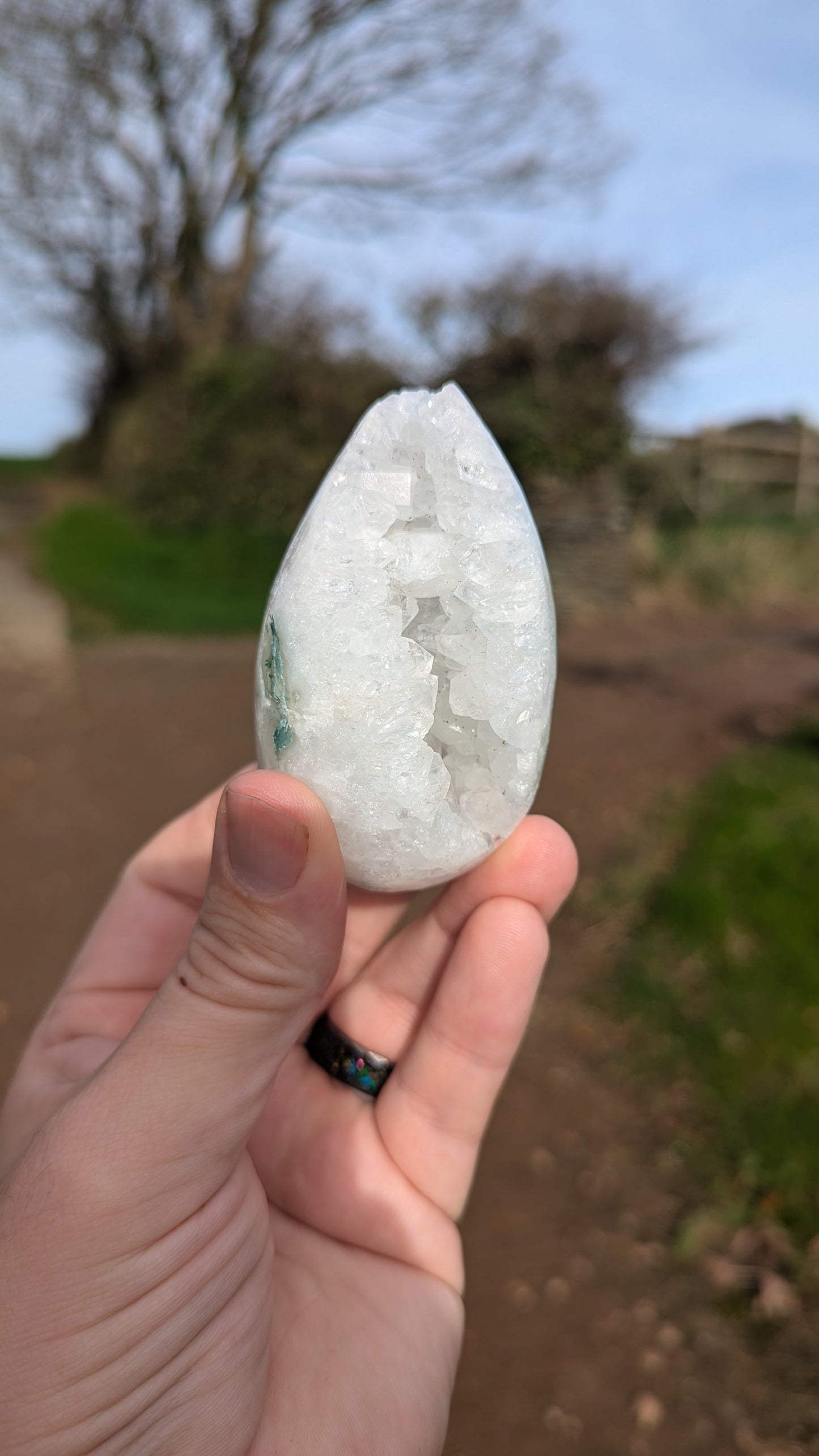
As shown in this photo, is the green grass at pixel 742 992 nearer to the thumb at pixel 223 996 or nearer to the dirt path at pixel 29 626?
the thumb at pixel 223 996

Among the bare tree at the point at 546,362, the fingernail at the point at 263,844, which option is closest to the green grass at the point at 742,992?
the fingernail at the point at 263,844

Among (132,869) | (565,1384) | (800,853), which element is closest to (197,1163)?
(132,869)

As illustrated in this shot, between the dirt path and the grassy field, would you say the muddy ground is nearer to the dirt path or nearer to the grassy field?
the dirt path

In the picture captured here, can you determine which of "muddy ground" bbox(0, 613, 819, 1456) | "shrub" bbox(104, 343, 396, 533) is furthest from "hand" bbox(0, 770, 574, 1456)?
"shrub" bbox(104, 343, 396, 533)

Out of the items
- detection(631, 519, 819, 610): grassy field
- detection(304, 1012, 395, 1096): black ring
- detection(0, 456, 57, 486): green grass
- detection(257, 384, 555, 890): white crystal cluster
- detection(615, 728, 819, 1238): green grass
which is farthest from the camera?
detection(0, 456, 57, 486): green grass

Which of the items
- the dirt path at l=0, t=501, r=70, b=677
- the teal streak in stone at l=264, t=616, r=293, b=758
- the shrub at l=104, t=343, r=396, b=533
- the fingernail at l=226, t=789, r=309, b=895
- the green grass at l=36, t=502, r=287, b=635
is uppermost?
the shrub at l=104, t=343, r=396, b=533

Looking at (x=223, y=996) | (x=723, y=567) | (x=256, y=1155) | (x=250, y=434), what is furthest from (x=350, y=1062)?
(x=723, y=567)

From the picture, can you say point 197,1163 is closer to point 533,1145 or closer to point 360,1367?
point 360,1367

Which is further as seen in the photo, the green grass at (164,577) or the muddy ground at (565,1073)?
the green grass at (164,577)

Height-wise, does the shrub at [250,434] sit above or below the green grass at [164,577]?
above
